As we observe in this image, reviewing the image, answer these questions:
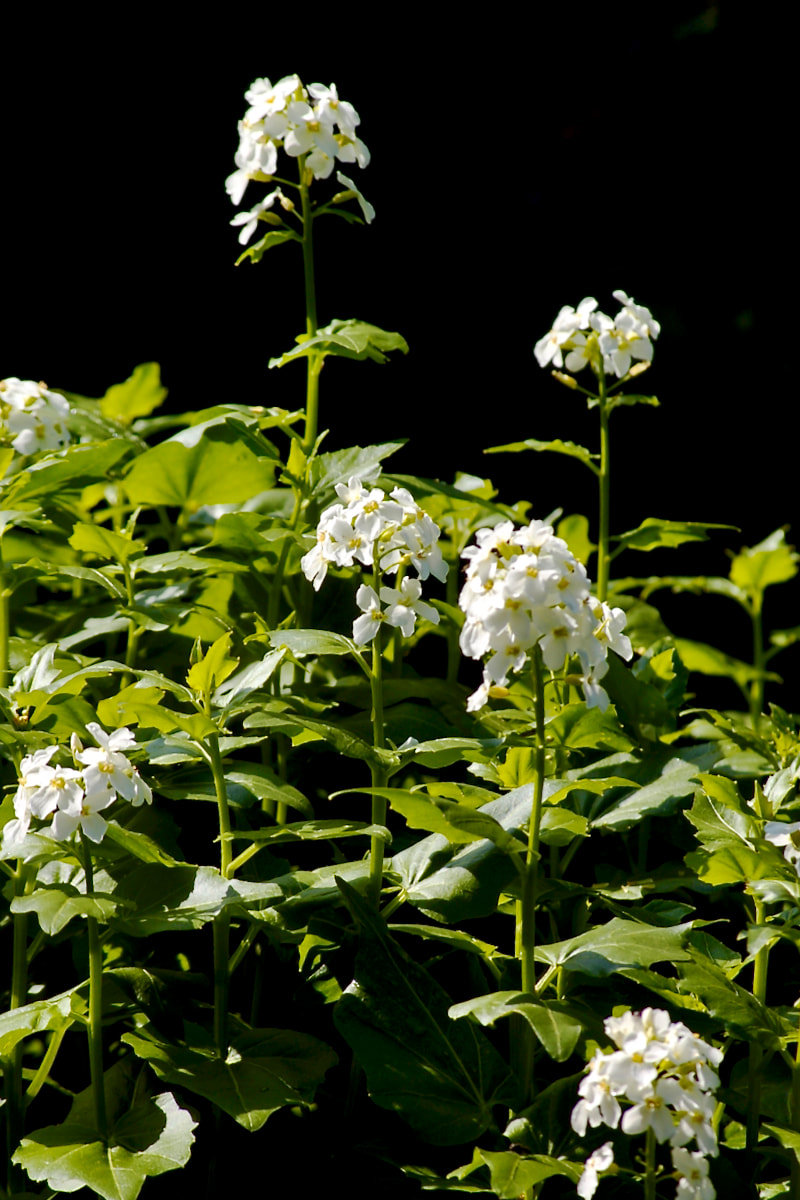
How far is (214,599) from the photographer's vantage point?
209 cm

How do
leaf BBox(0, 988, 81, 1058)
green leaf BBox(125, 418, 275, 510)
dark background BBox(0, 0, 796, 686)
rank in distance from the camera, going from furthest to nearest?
dark background BBox(0, 0, 796, 686)
green leaf BBox(125, 418, 275, 510)
leaf BBox(0, 988, 81, 1058)

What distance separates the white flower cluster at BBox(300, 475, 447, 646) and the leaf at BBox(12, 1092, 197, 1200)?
591mm

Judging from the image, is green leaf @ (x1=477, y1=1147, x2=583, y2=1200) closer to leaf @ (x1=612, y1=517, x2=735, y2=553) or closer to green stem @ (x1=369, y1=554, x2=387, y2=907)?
green stem @ (x1=369, y1=554, x2=387, y2=907)

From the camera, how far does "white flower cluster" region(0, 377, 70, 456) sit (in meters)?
2.04

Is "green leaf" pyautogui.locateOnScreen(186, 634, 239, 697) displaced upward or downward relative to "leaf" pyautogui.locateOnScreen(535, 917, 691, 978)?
upward

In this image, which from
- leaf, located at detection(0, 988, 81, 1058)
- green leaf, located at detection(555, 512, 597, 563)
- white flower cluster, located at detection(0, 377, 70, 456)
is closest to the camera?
leaf, located at detection(0, 988, 81, 1058)

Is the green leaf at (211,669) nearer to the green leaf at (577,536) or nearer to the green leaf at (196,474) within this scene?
the green leaf at (196,474)

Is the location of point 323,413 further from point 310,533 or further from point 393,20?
point 310,533

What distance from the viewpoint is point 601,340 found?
2.03 m

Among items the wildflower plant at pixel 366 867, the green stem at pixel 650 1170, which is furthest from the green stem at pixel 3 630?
the green stem at pixel 650 1170

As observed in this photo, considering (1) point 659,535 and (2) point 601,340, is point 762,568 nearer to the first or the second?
(1) point 659,535

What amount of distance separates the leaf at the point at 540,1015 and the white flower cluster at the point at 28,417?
1204 millimetres

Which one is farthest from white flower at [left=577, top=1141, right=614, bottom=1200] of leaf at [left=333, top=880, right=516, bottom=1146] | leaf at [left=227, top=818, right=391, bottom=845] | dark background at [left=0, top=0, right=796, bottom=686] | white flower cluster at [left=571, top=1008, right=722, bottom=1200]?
dark background at [left=0, top=0, right=796, bottom=686]

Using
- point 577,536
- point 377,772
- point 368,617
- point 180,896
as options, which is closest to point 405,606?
point 368,617
